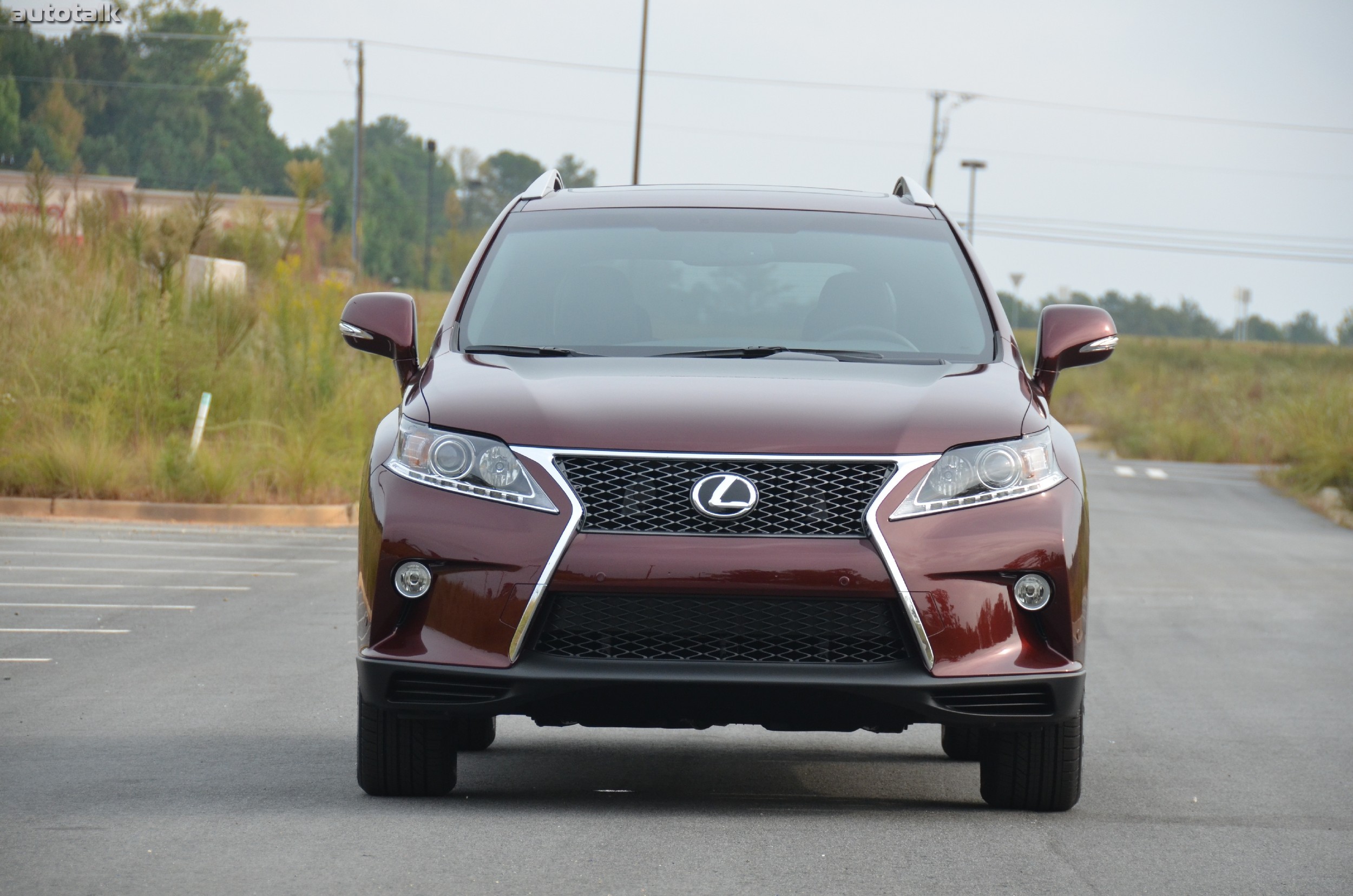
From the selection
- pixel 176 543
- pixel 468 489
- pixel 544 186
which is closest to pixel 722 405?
pixel 468 489

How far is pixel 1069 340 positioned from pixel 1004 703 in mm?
1340

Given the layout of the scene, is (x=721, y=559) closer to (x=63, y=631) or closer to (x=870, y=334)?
(x=870, y=334)

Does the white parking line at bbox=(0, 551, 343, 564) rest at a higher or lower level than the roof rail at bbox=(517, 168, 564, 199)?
lower

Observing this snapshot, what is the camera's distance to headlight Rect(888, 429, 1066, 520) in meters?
4.42

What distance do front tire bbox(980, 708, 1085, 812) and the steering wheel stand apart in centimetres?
124

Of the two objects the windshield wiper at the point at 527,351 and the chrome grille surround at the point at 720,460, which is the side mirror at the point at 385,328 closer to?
the windshield wiper at the point at 527,351

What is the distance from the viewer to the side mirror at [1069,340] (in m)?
5.38

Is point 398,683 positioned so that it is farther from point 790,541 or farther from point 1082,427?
point 1082,427

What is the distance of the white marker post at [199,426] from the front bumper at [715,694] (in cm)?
1245

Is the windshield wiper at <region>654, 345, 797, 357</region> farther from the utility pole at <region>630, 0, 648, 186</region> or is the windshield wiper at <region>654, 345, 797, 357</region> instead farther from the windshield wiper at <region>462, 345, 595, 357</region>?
the utility pole at <region>630, 0, 648, 186</region>

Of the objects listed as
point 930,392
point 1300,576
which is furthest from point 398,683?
point 1300,576

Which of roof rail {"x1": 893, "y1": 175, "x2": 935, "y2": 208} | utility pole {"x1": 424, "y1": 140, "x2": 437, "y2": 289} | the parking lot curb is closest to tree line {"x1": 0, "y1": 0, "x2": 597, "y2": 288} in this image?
utility pole {"x1": 424, "y1": 140, "x2": 437, "y2": 289}

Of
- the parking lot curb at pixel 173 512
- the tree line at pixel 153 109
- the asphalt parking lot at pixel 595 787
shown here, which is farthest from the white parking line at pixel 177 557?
the tree line at pixel 153 109

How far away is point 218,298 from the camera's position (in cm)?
1889
